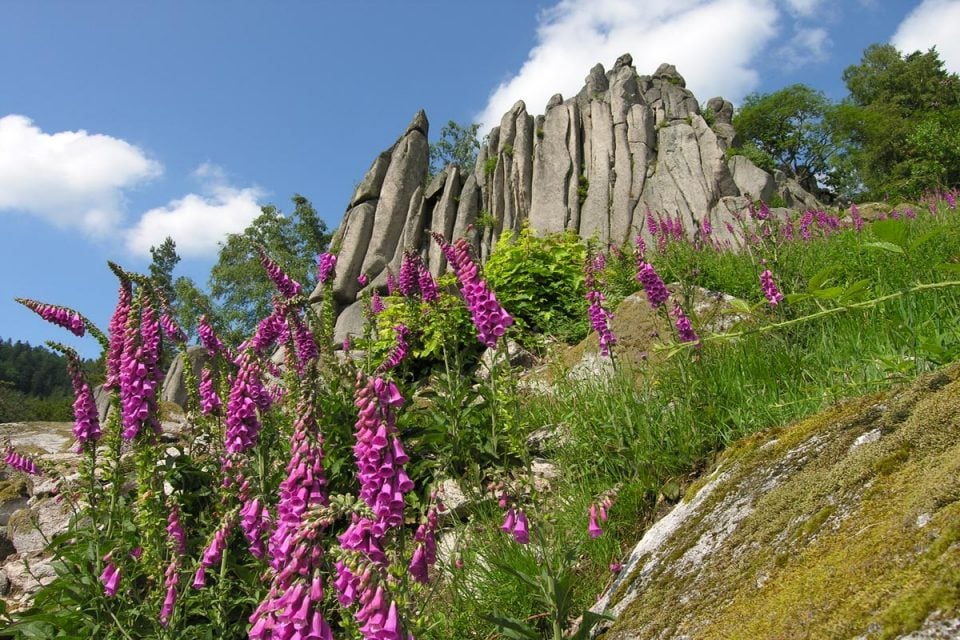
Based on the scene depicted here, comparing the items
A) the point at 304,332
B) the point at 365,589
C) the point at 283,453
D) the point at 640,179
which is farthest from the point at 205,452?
the point at 640,179

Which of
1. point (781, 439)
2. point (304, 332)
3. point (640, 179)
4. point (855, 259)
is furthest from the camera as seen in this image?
point (640, 179)

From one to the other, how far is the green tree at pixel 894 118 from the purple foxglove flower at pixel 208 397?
140ft

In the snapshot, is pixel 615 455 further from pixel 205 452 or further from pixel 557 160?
pixel 557 160

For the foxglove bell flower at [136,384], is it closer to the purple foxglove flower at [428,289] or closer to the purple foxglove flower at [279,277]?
the purple foxglove flower at [279,277]

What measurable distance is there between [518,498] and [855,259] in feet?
25.2

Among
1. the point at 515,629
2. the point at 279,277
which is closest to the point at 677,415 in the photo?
the point at 515,629

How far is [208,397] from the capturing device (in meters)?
4.50

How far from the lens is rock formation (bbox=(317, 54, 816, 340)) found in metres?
25.1

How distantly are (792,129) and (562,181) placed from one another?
3727cm

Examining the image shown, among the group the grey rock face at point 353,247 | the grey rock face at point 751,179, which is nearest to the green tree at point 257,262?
the grey rock face at point 353,247

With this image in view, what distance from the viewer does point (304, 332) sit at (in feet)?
16.1

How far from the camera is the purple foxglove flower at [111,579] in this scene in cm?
313

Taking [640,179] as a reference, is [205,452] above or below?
below

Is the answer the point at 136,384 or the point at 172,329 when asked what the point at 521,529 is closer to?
the point at 136,384
